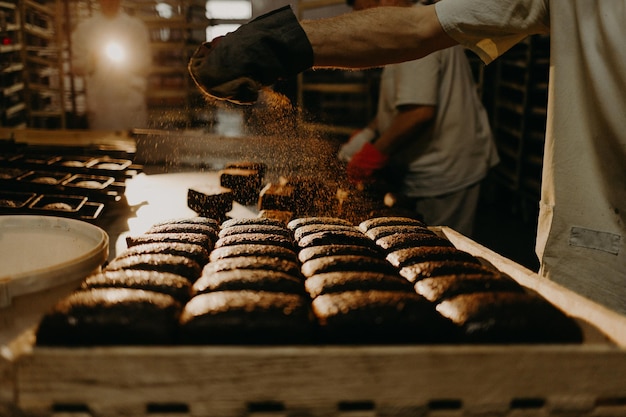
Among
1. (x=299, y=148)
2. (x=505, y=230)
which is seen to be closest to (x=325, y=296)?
(x=299, y=148)

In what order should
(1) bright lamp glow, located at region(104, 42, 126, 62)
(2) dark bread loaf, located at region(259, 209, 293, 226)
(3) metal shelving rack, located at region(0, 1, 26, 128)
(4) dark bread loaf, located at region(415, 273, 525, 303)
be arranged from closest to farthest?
(4) dark bread loaf, located at region(415, 273, 525, 303)
(2) dark bread loaf, located at region(259, 209, 293, 226)
(1) bright lamp glow, located at region(104, 42, 126, 62)
(3) metal shelving rack, located at region(0, 1, 26, 128)

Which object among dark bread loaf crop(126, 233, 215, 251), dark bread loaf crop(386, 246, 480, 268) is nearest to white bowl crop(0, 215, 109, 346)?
dark bread loaf crop(126, 233, 215, 251)

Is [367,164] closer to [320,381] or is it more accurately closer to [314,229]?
[314,229]

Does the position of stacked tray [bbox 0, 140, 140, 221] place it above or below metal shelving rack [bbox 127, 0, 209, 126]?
below

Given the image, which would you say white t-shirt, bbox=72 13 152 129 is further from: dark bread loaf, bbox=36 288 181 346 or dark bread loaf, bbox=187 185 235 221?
dark bread loaf, bbox=36 288 181 346

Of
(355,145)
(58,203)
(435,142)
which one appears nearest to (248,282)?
(58,203)

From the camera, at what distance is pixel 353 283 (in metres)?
1.38

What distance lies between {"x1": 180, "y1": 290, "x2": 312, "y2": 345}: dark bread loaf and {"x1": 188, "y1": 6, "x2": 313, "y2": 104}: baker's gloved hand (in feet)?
2.47

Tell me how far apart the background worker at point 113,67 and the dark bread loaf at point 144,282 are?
5.43m

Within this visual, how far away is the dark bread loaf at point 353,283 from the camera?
1.37m

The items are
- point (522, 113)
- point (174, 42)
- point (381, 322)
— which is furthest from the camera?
point (174, 42)

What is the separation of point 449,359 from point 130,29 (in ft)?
21.0

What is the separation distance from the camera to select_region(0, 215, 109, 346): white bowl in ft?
4.22

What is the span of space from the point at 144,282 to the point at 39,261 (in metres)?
0.69
